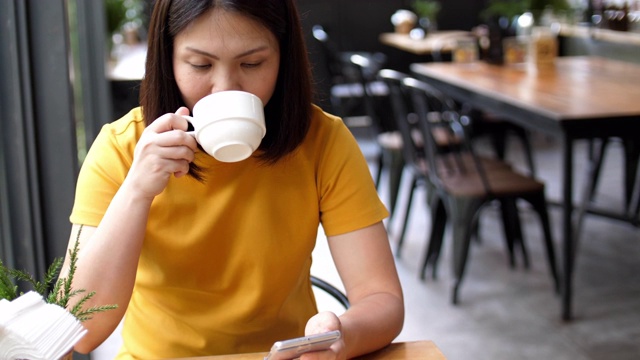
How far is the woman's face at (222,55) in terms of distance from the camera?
1.11m

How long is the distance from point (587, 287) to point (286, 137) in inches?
100

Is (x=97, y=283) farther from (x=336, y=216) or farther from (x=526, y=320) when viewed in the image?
(x=526, y=320)

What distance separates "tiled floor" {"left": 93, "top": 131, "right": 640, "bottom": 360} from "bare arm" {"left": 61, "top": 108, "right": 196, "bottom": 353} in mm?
1422

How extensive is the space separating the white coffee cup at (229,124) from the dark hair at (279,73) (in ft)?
0.63

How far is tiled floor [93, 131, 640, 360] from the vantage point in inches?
115

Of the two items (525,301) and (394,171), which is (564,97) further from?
(394,171)

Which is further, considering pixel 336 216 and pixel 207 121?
pixel 336 216

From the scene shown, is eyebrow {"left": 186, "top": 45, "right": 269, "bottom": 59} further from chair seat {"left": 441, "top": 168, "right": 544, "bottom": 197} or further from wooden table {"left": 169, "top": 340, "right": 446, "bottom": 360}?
chair seat {"left": 441, "top": 168, "right": 544, "bottom": 197}

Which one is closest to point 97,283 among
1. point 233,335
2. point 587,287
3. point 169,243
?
point 169,243

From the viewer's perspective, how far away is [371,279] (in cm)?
124

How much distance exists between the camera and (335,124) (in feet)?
4.35

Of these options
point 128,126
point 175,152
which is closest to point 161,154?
point 175,152

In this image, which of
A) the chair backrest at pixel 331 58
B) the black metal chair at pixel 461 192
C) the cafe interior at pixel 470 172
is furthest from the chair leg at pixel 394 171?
the chair backrest at pixel 331 58

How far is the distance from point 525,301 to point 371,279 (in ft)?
7.37
